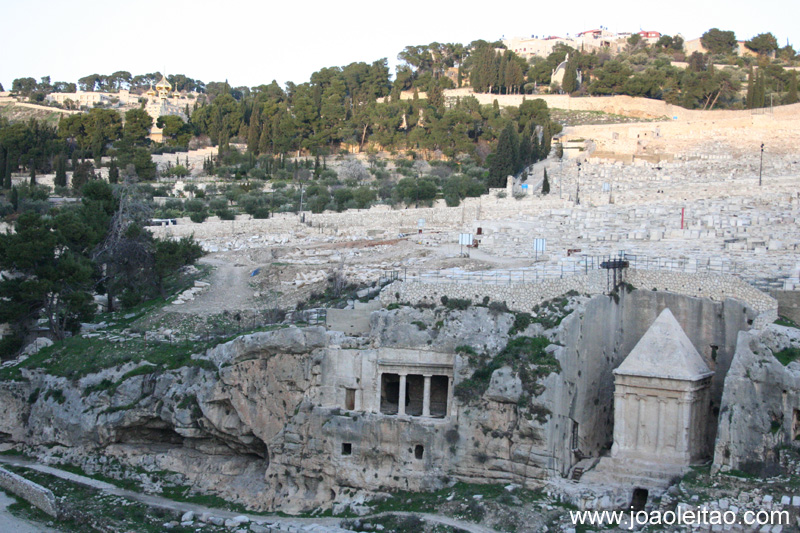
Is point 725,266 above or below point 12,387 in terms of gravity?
above

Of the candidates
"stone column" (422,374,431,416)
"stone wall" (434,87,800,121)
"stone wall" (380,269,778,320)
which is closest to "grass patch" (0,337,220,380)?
"stone wall" (380,269,778,320)

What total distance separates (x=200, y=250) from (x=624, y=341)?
15286 mm

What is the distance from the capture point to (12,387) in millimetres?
24969

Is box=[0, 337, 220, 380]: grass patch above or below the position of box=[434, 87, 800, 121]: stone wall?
below

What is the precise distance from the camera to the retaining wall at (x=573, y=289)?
69.0 ft

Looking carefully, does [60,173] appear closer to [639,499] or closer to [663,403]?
[663,403]

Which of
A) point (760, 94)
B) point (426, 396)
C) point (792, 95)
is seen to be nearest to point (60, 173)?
point (426, 396)

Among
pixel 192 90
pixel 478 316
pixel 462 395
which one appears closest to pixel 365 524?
pixel 462 395

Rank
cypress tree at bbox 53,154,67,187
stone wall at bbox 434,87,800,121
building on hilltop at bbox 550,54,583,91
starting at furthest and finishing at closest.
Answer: building on hilltop at bbox 550,54,583,91, stone wall at bbox 434,87,800,121, cypress tree at bbox 53,154,67,187

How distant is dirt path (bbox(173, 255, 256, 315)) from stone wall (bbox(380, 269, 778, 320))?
265 inches

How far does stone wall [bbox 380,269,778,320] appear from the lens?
21.0 m

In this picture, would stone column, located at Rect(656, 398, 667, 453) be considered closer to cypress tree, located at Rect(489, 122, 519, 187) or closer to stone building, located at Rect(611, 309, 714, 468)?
stone building, located at Rect(611, 309, 714, 468)

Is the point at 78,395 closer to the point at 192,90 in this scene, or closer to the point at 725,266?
the point at 725,266

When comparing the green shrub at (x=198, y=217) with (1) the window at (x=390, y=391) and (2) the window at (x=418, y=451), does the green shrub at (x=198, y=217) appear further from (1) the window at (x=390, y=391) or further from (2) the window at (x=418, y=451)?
(2) the window at (x=418, y=451)
